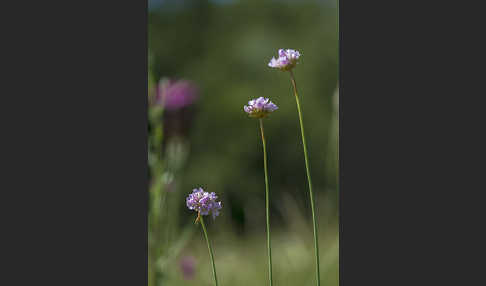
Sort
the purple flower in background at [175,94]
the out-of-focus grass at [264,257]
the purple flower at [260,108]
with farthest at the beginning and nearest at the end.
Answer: the out-of-focus grass at [264,257] → the purple flower in background at [175,94] → the purple flower at [260,108]

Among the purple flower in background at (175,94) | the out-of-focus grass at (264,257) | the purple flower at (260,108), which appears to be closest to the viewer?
the purple flower at (260,108)

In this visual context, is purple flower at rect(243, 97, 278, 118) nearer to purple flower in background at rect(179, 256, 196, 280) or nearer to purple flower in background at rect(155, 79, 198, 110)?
purple flower in background at rect(155, 79, 198, 110)

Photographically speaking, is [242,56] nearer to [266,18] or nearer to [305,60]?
[305,60]

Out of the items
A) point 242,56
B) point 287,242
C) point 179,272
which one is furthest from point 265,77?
point 179,272

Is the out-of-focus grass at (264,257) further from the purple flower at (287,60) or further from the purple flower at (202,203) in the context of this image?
the purple flower at (287,60)

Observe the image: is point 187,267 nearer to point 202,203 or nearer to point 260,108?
point 202,203

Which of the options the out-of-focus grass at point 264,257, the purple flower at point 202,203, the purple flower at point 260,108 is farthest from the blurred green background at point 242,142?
the purple flower at point 260,108

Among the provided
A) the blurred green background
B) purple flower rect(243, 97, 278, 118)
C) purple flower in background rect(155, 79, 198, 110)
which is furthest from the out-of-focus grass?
purple flower rect(243, 97, 278, 118)

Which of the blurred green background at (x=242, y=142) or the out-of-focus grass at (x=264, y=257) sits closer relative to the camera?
the blurred green background at (x=242, y=142)
